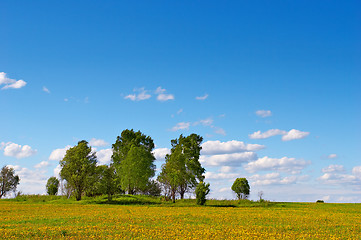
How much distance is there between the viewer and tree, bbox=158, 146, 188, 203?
2542 inches

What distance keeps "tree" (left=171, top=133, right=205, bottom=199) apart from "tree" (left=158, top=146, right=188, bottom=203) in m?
0.82

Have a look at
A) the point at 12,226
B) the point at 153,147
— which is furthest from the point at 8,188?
the point at 12,226

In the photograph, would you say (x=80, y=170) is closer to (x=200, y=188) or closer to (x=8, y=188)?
(x=200, y=188)

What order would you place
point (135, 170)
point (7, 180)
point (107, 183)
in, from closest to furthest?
1. point (107, 183)
2. point (135, 170)
3. point (7, 180)

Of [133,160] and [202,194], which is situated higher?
[133,160]

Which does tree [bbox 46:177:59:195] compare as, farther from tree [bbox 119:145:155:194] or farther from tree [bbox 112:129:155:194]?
tree [bbox 119:145:155:194]

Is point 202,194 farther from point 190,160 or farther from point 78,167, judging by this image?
point 78,167

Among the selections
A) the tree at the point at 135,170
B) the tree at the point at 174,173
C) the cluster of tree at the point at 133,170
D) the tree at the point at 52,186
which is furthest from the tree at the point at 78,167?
the tree at the point at 52,186

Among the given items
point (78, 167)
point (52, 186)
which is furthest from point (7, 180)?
point (78, 167)

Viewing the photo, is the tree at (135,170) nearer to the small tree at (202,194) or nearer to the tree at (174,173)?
the tree at (174,173)

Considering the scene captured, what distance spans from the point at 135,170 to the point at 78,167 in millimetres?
13441

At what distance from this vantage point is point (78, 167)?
65.9 m

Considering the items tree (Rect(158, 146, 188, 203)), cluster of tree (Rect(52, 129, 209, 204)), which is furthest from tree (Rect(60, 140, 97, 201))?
tree (Rect(158, 146, 188, 203))

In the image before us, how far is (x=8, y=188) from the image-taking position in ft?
280
